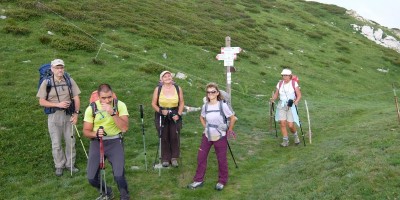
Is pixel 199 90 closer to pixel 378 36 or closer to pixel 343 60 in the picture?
pixel 343 60

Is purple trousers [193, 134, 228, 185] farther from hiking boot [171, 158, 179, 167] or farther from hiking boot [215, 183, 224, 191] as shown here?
hiking boot [171, 158, 179, 167]

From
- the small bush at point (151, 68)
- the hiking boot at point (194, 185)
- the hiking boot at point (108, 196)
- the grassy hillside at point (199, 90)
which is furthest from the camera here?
the small bush at point (151, 68)

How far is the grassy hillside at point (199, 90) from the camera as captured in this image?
10445 millimetres

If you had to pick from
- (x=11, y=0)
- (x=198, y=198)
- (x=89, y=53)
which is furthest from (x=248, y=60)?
(x=198, y=198)

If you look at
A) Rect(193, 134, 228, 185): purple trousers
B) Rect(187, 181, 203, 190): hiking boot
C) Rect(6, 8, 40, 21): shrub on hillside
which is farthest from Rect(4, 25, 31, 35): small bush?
Rect(187, 181, 203, 190): hiking boot

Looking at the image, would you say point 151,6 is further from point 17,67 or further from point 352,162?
point 352,162

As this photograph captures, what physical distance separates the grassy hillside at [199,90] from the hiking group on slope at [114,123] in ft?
2.23

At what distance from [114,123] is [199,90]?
1272 centimetres

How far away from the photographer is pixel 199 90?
21609mm

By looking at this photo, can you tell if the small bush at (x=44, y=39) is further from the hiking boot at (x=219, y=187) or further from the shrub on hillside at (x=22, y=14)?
the hiking boot at (x=219, y=187)

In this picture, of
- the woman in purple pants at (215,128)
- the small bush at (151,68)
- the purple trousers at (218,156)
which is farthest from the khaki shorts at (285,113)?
the small bush at (151,68)

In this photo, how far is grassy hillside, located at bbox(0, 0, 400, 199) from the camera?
1045cm

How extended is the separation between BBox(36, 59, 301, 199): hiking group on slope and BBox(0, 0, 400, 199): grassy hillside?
68cm

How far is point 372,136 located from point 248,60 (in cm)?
1974
